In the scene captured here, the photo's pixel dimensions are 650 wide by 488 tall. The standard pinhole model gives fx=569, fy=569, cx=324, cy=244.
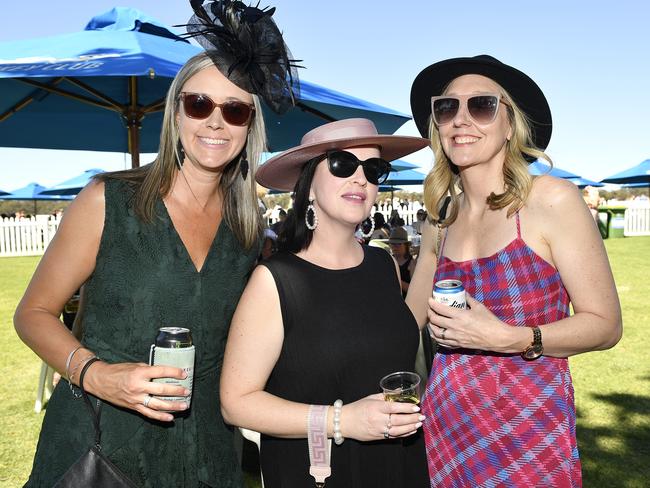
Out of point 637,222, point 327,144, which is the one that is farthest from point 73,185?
point 637,222

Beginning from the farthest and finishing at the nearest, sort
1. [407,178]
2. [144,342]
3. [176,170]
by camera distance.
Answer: [407,178], [176,170], [144,342]

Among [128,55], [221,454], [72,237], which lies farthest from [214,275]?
[128,55]

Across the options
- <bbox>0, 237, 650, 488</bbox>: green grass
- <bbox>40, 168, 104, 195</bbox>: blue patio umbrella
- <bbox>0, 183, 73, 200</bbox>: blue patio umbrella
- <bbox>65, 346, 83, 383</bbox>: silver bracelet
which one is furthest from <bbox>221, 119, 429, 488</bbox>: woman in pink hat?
<bbox>0, 183, 73, 200</bbox>: blue patio umbrella

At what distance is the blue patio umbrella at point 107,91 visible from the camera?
414cm

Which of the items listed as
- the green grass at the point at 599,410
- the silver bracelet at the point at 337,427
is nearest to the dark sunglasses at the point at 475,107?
the silver bracelet at the point at 337,427

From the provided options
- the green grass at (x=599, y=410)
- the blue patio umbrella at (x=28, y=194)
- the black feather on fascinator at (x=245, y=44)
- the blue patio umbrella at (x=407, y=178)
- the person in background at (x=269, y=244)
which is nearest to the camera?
the black feather on fascinator at (x=245, y=44)

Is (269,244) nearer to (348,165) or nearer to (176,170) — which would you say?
(176,170)

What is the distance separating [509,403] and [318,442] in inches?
27.6

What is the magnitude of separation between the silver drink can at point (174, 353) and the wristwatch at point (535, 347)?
114cm

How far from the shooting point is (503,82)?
7.71 feet

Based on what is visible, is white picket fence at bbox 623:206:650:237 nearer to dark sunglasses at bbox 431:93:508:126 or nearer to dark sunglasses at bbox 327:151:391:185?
dark sunglasses at bbox 431:93:508:126

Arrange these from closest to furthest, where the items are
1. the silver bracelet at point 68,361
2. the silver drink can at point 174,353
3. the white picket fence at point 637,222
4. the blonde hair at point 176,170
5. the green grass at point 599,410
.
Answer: the silver drink can at point 174,353 < the silver bracelet at point 68,361 < the blonde hair at point 176,170 < the green grass at point 599,410 < the white picket fence at point 637,222

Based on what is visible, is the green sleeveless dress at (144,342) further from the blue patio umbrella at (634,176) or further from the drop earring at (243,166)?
the blue patio umbrella at (634,176)

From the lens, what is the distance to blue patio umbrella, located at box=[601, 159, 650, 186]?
28516 mm
